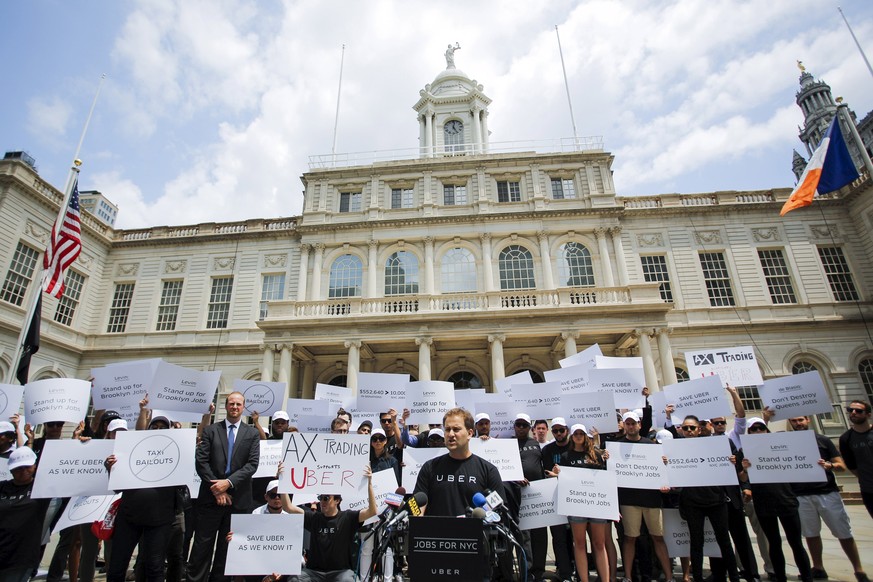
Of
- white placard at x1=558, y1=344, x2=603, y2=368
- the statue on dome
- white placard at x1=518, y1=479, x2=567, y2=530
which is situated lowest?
white placard at x1=518, y1=479, x2=567, y2=530

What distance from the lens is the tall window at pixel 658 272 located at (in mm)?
22047

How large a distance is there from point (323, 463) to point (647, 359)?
15644 mm

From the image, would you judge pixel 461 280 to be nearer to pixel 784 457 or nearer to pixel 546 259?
pixel 546 259

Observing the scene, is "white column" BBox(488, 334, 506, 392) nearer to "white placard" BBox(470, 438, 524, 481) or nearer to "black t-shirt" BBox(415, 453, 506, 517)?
"white placard" BBox(470, 438, 524, 481)

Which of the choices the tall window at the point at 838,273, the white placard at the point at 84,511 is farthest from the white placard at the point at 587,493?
the tall window at the point at 838,273

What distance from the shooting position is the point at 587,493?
5.46 m

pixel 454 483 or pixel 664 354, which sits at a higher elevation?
pixel 664 354

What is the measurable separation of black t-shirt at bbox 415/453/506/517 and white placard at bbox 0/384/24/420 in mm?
7293

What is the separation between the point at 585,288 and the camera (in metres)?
19.2

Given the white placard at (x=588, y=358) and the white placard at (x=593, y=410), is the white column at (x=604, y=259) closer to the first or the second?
the white placard at (x=588, y=358)

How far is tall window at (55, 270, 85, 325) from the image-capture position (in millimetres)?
22016

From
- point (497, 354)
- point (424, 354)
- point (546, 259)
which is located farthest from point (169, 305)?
point (546, 259)

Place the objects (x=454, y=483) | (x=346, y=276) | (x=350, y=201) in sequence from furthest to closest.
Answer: (x=350, y=201)
(x=346, y=276)
(x=454, y=483)

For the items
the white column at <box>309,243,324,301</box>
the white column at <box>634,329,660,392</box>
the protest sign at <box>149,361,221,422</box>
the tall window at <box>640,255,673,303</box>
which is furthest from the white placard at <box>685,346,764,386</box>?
the white column at <box>309,243,324,301</box>
